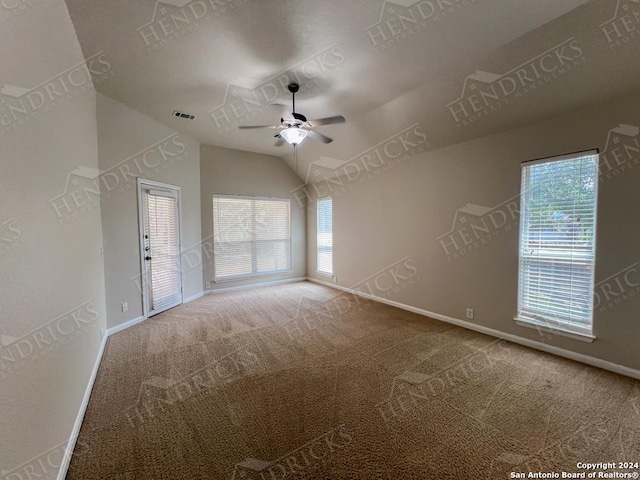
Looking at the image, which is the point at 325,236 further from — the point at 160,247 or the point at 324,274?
the point at 160,247

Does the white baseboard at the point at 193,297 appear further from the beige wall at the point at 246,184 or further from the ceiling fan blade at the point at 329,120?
the ceiling fan blade at the point at 329,120

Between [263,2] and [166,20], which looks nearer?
[263,2]

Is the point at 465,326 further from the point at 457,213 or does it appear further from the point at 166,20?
the point at 166,20

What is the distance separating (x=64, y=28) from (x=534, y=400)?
466cm

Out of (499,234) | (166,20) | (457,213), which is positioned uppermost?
(166,20)

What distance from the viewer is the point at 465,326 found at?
12.8ft

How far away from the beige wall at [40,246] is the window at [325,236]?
4589 mm

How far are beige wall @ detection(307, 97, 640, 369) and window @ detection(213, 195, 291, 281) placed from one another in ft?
4.51

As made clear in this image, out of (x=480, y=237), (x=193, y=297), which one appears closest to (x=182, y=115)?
(x=193, y=297)

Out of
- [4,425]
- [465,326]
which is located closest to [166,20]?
[4,425]

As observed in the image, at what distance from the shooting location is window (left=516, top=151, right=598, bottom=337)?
2.83 meters

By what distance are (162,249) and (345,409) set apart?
3.82m

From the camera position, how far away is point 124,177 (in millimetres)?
3844

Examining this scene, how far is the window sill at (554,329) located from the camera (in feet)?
9.36
